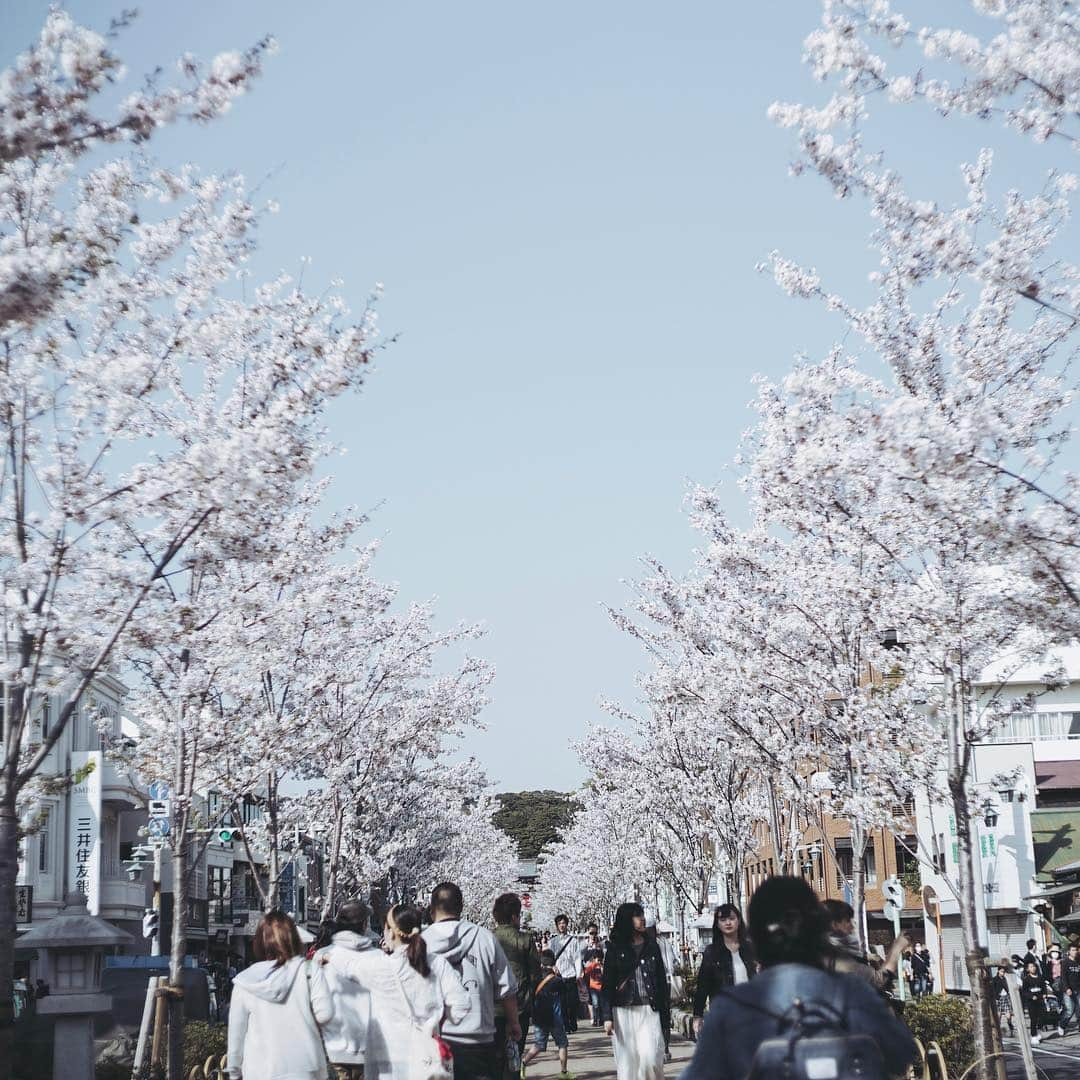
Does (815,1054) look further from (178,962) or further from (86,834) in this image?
(86,834)

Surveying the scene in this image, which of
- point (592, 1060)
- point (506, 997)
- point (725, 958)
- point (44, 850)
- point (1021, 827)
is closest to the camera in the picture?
point (506, 997)

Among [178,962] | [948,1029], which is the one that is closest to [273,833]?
[178,962]

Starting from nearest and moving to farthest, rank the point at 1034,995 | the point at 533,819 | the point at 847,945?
1. the point at 847,945
2. the point at 1034,995
3. the point at 533,819

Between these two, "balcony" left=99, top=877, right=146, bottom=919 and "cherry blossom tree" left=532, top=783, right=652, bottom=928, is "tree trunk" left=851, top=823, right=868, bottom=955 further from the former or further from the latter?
"balcony" left=99, top=877, right=146, bottom=919

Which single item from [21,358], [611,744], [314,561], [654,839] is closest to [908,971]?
[611,744]

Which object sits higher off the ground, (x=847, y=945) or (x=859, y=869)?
(x=859, y=869)

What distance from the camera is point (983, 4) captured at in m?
8.09

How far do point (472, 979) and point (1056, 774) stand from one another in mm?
45589

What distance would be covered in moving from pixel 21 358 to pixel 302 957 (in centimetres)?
426

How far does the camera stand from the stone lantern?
13.0 metres

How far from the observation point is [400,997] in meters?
9.03

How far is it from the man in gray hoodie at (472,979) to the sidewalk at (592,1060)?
740 centimetres

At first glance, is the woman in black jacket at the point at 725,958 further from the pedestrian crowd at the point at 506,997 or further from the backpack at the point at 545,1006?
the backpack at the point at 545,1006

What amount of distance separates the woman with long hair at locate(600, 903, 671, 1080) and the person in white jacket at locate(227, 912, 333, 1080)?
14.4ft
